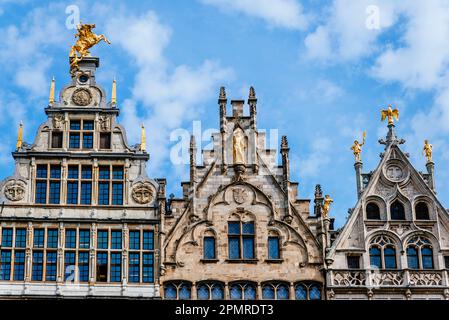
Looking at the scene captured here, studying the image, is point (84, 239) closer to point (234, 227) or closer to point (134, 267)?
point (134, 267)

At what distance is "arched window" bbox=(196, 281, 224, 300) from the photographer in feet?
149

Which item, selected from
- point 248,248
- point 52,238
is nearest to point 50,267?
point 52,238

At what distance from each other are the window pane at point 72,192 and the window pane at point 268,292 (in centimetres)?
836

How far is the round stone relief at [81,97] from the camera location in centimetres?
4847

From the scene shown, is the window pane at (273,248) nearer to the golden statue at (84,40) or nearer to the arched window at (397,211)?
the arched window at (397,211)

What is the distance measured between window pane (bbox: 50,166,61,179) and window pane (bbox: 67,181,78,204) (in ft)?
1.94

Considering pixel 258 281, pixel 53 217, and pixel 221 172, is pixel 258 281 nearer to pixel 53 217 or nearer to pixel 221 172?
pixel 221 172

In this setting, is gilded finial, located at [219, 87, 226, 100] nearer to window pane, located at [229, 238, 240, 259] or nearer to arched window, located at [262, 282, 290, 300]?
window pane, located at [229, 238, 240, 259]

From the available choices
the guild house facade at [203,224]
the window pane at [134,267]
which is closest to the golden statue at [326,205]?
the guild house facade at [203,224]

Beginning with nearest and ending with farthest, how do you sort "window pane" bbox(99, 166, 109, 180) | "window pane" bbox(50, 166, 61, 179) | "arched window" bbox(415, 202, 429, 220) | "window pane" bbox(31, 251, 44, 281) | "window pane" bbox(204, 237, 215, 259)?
"window pane" bbox(31, 251, 44, 281)
"window pane" bbox(204, 237, 215, 259)
"window pane" bbox(50, 166, 61, 179)
"window pane" bbox(99, 166, 109, 180)
"arched window" bbox(415, 202, 429, 220)

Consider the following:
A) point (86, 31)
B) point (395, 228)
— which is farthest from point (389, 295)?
point (86, 31)

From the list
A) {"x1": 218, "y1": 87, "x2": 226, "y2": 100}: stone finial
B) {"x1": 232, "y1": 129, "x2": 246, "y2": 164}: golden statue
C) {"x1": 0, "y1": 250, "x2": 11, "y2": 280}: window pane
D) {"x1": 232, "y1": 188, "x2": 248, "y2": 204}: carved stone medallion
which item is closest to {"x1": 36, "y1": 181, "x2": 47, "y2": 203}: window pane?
{"x1": 0, "y1": 250, "x2": 11, "y2": 280}: window pane

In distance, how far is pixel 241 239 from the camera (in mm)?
46438

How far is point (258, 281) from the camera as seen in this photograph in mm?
45625
